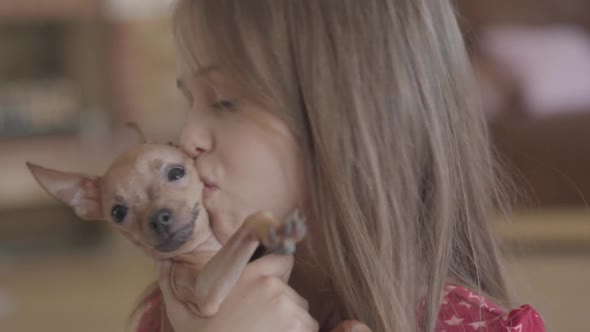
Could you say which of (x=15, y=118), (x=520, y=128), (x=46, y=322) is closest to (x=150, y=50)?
(x=15, y=118)

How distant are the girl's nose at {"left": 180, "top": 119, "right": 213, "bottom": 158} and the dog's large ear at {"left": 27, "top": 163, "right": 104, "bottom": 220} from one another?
0.10 m

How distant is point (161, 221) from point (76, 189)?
0.44 feet

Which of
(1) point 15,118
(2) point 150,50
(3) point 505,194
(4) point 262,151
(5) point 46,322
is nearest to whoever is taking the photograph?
(4) point 262,151

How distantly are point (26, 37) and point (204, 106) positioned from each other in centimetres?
318

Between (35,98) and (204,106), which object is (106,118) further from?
(204,106)

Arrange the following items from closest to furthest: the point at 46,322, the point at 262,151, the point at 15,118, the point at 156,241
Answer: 1. the point at 156,241
2. the point at 262,151
3. the point at 46,322
4. the point at 15,118

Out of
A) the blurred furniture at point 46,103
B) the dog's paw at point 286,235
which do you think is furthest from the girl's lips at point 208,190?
the blurred furniture at point 46,103

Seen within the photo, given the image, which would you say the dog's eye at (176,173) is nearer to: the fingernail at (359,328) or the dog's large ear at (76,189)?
the dog's large ear at (76,189)

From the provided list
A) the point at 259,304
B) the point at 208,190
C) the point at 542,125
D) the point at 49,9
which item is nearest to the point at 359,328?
the point at 259,304

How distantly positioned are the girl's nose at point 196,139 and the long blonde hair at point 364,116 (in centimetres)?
7

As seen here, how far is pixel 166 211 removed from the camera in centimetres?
89

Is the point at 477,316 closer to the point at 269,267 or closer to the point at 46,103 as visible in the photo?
the point at 269,267

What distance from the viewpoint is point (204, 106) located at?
3.42 feet

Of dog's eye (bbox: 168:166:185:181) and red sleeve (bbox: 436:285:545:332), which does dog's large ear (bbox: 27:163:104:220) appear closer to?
dog's eye (bbox: 168:166:185:181)
